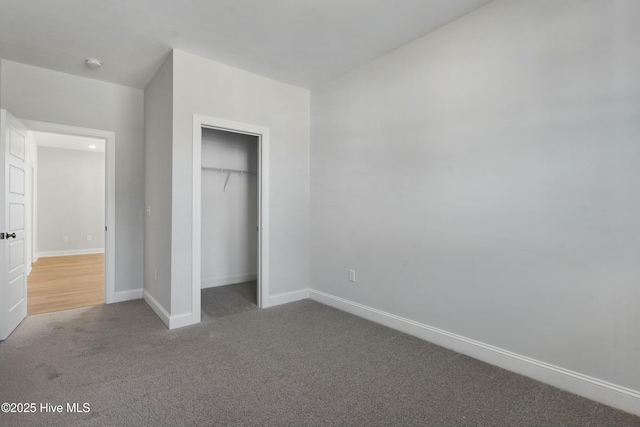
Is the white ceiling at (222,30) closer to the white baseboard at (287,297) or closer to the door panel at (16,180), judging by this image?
the door panel at (16,180)

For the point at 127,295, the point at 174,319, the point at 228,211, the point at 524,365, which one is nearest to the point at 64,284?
the point at 127,295

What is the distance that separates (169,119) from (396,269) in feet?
8.90

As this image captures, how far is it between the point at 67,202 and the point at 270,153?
274 inches

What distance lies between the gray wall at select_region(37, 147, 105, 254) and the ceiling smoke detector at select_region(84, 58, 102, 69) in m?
5.71

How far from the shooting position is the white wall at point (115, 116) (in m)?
3.49

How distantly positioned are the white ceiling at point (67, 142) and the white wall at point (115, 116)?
10.3ft

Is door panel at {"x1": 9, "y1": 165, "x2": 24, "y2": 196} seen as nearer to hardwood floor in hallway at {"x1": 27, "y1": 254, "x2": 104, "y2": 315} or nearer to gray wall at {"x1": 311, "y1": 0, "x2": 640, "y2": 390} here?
hardwood floor in hallway at {"x1": 27, "y1": 254, "x2": 104, "y2": 315}

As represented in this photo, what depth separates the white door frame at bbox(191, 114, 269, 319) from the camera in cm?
323

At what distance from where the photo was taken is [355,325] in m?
3.19

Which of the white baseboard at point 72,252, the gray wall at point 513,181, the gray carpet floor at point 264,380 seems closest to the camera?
the gray carpet floor at point 264,380

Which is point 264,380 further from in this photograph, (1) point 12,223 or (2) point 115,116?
(2) point 115,116

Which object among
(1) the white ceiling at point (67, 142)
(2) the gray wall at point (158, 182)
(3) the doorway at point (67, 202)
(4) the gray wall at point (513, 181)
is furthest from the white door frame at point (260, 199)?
(1) the white ceiling at point (67, 142)

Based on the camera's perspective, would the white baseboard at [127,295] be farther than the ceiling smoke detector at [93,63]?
Yes

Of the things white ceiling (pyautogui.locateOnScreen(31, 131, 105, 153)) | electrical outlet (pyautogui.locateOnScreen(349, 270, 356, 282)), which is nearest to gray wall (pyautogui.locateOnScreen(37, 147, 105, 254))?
white ceiling (pyautogui.locateOnScreen(31, 131, 105, 153))
